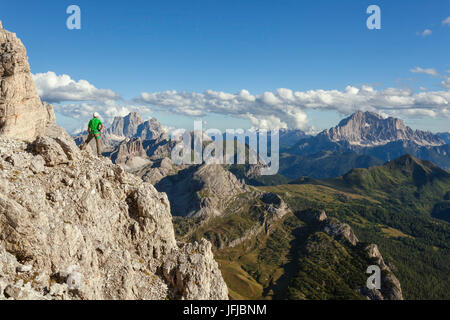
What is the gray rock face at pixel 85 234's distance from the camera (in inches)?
1075

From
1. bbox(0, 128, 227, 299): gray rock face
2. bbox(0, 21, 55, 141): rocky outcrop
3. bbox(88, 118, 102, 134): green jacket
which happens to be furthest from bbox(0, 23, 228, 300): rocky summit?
bbox(0, 21, 55, 141): rocky outcrop

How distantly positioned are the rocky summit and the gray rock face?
3.8 inches

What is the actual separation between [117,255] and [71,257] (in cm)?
654

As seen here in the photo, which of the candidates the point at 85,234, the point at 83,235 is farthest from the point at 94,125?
the point at 83,235

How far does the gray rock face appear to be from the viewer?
27.3 m

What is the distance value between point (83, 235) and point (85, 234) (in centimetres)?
60

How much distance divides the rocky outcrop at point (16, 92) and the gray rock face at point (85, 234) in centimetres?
4343

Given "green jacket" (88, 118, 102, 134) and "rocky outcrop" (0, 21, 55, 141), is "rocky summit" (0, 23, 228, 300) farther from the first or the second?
"rocky outcrop" (0, 21, 55, 141)

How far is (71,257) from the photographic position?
101 feet

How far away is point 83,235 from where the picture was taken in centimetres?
3325
